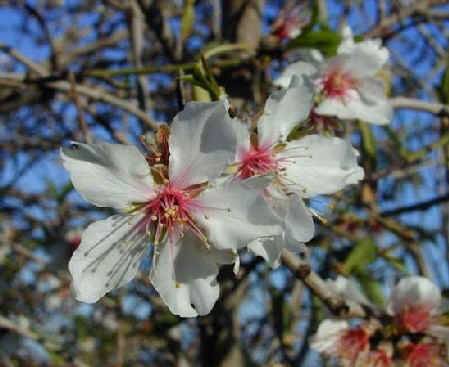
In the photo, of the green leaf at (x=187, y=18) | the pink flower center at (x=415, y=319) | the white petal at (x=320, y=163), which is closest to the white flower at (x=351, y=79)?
the white petal at (x=320, y=163)

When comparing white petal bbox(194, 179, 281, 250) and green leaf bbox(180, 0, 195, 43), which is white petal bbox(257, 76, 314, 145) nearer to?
white petal bbox(194, 179, 281, 250)

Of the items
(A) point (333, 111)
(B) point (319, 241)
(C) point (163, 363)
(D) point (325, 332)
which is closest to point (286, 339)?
(B) point (319, 241)

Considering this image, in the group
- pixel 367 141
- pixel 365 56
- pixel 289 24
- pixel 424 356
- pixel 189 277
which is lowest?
pixel 424 356

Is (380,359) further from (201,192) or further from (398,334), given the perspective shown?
(201,192)

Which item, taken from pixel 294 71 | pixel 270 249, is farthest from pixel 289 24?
pixel 270 249

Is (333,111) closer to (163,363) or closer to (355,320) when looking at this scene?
(355,320)

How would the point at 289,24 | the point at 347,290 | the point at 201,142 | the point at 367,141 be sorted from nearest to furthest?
1. the point at 201,142
2. the point at 347,290
3. the point at 367,141
4. the point at 289,24

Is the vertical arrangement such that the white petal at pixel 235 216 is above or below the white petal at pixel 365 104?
below

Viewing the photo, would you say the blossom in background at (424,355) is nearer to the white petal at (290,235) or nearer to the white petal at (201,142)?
the white petal at (290,235)
